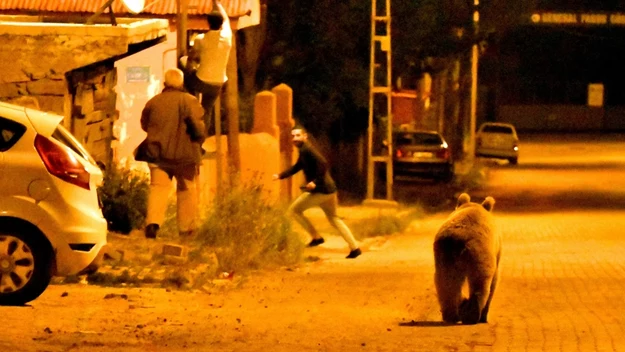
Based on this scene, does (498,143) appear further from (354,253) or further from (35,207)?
(35,207)

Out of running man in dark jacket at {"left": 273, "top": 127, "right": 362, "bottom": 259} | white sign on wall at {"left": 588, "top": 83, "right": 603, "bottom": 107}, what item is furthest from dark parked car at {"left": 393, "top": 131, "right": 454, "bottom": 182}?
white sign on wall at {"left": 588, "top": 83, "right": 603, "bottom": 107}

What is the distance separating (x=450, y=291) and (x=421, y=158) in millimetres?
24972

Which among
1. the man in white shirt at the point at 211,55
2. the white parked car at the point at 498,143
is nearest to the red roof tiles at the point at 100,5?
the man in white shirt at the point at 211,55

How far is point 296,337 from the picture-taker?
982 centimetres

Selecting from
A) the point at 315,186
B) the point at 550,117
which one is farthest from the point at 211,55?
the point at 550,117

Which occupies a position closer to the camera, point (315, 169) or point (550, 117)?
point (315, 169)

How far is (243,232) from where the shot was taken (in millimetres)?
14859

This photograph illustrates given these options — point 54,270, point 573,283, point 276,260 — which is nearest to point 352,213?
point 276,260

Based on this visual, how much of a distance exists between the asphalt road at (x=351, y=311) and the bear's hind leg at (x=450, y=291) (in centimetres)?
15

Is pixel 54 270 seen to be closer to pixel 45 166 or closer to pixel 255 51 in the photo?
pixel 45 166

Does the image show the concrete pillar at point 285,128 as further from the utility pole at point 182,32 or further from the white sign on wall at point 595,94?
the white sign on wall at point 595,94

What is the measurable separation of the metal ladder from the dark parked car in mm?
2651

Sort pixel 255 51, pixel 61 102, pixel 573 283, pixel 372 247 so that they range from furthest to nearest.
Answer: pixel 255 51 → pixel 372 247 → pixel 573 283 → pixel 61 102

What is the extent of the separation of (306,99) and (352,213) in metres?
4.35
